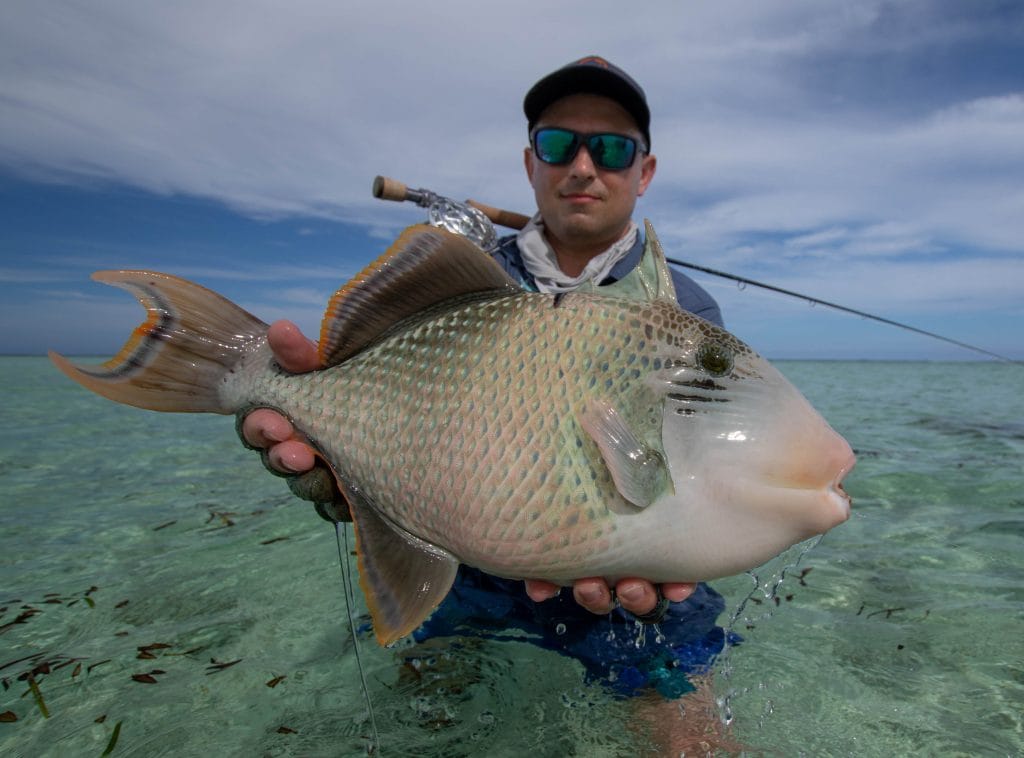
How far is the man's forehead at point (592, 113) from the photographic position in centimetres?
320

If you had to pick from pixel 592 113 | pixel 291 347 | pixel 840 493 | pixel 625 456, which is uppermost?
pixel 592 113

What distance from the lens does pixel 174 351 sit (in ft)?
6.72

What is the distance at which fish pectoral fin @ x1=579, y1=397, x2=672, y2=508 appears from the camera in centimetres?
164

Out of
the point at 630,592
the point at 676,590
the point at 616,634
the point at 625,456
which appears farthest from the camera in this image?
the point at 616,634

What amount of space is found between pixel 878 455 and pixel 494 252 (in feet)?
22.8

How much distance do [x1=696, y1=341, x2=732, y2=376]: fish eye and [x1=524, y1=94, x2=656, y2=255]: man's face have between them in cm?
156

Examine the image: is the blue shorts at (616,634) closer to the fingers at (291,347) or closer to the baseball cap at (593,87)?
the fingers at (291,347)

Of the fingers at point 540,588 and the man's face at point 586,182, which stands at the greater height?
the man's face at point 586,182

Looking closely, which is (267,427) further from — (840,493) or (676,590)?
(840,493)

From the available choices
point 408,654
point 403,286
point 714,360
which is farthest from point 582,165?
point 408,654

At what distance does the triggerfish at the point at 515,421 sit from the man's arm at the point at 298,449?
4 centimetres

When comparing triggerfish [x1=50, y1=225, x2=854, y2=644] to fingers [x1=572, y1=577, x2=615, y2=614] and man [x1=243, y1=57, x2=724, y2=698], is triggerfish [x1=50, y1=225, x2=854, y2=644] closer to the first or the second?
fingers [x1=572, y1=577, x2=615, y2=614]

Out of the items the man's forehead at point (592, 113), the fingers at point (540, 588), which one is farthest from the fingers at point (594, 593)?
the man's forehead at point (592, 113)

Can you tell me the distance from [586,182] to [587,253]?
419mm
